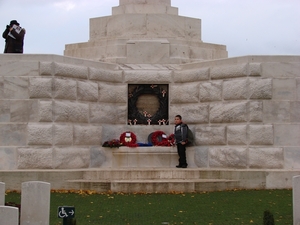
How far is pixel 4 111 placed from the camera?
18891 mm

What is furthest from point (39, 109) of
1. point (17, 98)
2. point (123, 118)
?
point (123, 118)

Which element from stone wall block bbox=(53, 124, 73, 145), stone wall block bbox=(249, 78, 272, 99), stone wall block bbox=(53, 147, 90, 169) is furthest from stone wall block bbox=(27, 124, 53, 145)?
stone wall block bbox=(249, 78, 272, 99)

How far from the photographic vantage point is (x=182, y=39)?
73.7 feet

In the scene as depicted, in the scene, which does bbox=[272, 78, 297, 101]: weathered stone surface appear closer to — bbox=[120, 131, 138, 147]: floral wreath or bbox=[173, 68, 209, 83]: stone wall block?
bbox=[173, 68, 209, 83]: stone wall block

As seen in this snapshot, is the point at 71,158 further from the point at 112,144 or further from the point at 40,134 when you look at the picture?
the point at 112,144

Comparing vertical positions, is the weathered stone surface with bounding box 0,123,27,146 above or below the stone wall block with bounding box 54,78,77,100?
below

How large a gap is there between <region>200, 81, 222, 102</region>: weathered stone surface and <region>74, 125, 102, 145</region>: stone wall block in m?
3.20

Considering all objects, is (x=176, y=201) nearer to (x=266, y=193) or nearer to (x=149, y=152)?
(x=266, y=193)

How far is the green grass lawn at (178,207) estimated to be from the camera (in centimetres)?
1284

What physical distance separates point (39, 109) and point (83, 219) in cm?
659

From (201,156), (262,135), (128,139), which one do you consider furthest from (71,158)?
(262,135)

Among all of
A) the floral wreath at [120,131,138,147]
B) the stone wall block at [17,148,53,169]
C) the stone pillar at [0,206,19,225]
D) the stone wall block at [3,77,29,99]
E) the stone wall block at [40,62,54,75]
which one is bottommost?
the stone pillar at [0,206,19,225]

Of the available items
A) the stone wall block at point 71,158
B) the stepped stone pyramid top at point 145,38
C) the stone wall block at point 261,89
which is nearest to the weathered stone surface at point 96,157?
the stone wall block at point 71,158

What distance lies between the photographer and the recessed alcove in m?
21.2
